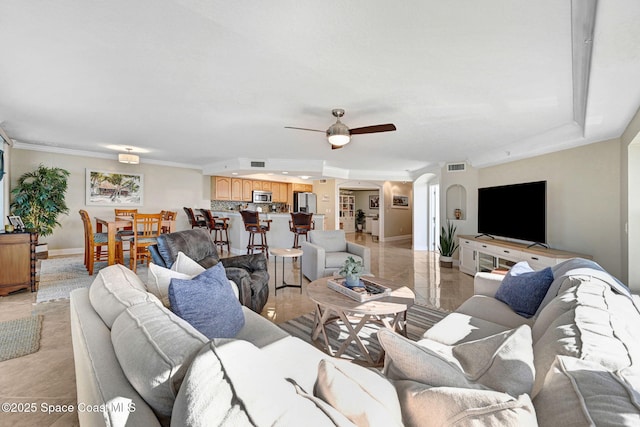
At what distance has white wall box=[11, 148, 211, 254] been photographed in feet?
18.1

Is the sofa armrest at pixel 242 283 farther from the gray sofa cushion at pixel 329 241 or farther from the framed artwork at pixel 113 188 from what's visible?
the framed artwork at pixel 113 188

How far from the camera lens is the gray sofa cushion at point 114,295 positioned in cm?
116

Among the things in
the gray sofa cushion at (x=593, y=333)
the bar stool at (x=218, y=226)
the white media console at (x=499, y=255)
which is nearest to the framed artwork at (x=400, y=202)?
the white media console at (x=499, y=255)

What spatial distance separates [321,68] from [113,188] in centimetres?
642

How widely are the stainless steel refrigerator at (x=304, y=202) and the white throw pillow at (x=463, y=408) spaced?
8.86 metres

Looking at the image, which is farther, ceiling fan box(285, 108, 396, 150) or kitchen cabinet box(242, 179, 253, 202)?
kitchen cabinet box(242, 179, 253, 202)

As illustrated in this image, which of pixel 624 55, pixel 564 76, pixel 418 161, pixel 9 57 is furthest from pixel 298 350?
pixel 418 161

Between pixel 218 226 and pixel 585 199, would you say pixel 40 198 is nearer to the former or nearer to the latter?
pixel 218 226

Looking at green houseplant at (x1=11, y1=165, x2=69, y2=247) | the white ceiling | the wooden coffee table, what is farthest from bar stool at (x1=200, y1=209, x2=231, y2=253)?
the wooden coffee table

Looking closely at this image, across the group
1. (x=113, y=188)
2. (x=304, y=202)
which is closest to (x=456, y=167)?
(x=304, y=202)

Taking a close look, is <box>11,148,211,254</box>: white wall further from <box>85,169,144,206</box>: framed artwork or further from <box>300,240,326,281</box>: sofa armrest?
<box>300,240,326,281</box>: sofa armrest

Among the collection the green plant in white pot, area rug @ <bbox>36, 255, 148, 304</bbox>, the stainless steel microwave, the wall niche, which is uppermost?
the stainless steel microwave

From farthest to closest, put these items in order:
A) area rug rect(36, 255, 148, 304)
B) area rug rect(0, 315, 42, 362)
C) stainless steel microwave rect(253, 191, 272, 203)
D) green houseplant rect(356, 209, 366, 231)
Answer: green houseplant rect(356, 209, 366, 231), stainless steel microwave rect(253, 191, 272, 203), area rug rect(36, 255, 148, 304), area rug rect(0, 315, 42, 362)

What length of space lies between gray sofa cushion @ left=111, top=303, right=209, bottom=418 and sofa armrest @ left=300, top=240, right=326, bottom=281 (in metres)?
2.81
